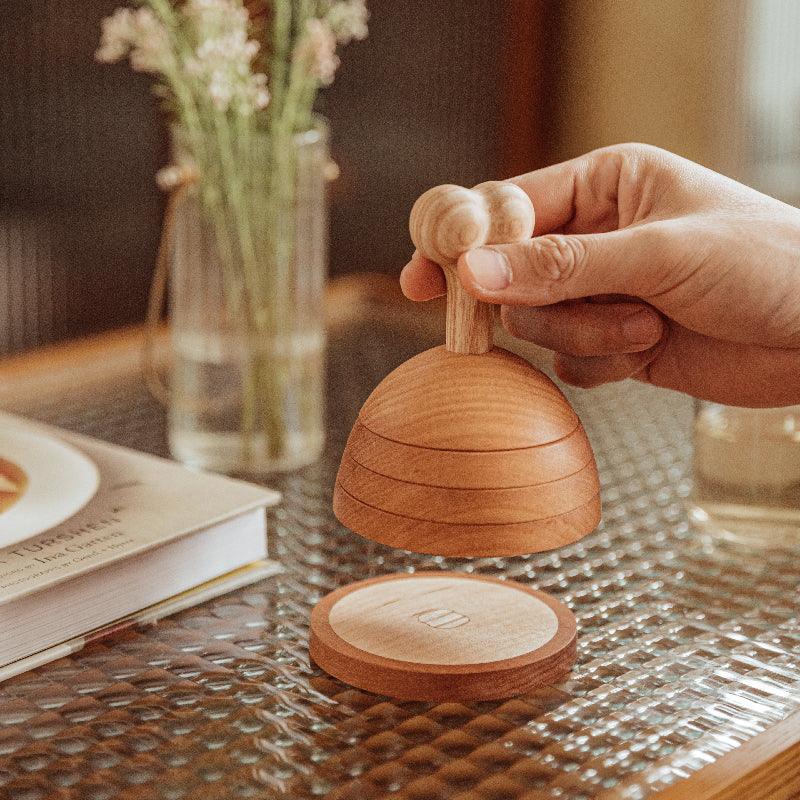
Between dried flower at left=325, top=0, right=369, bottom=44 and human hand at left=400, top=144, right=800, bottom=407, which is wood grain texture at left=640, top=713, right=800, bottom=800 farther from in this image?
dried flower at left=325, top=0, right=369, bottom=44

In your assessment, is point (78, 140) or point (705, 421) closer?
point (705, 421)

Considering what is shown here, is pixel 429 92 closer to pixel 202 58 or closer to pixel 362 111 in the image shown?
pixel 362 111

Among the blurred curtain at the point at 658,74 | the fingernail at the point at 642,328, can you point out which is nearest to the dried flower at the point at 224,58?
the fingernail at the point at 642,328

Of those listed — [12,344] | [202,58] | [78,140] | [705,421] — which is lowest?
[12,344]

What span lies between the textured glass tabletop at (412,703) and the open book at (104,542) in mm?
17

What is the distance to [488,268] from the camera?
665 millimetres

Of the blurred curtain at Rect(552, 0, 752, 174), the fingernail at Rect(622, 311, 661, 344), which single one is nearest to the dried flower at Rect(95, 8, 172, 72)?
the fingernail at Rect(622, 311, 661, 344)

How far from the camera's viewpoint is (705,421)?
3.17 feet

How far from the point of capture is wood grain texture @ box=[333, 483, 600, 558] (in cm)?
63

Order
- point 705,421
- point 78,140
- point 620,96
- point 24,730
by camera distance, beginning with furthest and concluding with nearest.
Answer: point 620,96
point 78,140
point 705,421
point 24,730

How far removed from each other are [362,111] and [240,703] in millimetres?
1525

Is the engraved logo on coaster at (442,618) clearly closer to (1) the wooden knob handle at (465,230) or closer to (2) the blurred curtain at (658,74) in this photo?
(1) the wooden knob handle at (465,230)

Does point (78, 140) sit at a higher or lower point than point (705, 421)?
higher

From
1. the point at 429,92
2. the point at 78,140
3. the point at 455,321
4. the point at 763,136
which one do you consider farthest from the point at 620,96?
the point at 455,321
